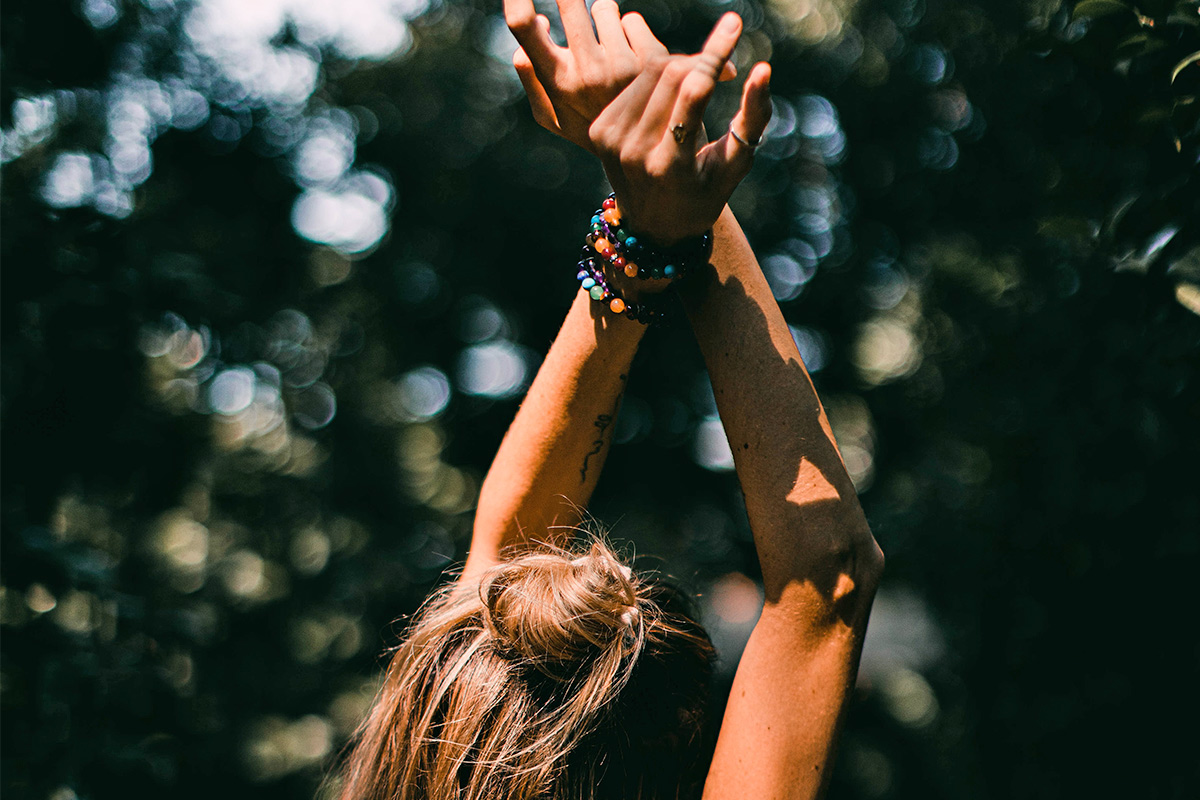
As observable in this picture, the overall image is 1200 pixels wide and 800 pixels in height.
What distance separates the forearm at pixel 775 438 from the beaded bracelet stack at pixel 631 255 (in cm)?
7

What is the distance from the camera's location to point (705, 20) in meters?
3.10

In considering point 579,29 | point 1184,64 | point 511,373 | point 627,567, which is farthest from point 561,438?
point 511,373

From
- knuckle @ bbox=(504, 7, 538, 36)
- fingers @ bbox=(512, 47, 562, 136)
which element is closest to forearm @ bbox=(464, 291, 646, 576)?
fingers @ bbox=(512, 47, 562, 136)

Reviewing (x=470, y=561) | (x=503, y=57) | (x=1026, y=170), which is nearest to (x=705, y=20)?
(x=503, y=57)

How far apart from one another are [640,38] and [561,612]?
68 centimetres

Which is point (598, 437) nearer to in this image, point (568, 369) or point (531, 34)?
point (568, 369)

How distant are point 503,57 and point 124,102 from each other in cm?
151

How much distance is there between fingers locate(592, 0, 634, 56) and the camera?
0.77 meters

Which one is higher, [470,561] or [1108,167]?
[1108,167]

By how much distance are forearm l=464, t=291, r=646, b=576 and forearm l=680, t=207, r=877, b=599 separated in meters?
0.13

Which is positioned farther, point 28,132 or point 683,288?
point 28,132

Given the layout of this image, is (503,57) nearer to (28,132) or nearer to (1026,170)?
(28,132)

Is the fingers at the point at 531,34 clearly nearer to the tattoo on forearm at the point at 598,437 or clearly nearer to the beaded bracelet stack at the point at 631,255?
the beaded bracelet stack at the point at 631,255

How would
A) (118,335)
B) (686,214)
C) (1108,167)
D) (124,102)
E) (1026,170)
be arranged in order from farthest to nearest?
(1026,170)
(124,102)
(118,335)
(1108,167)
(686,214)
